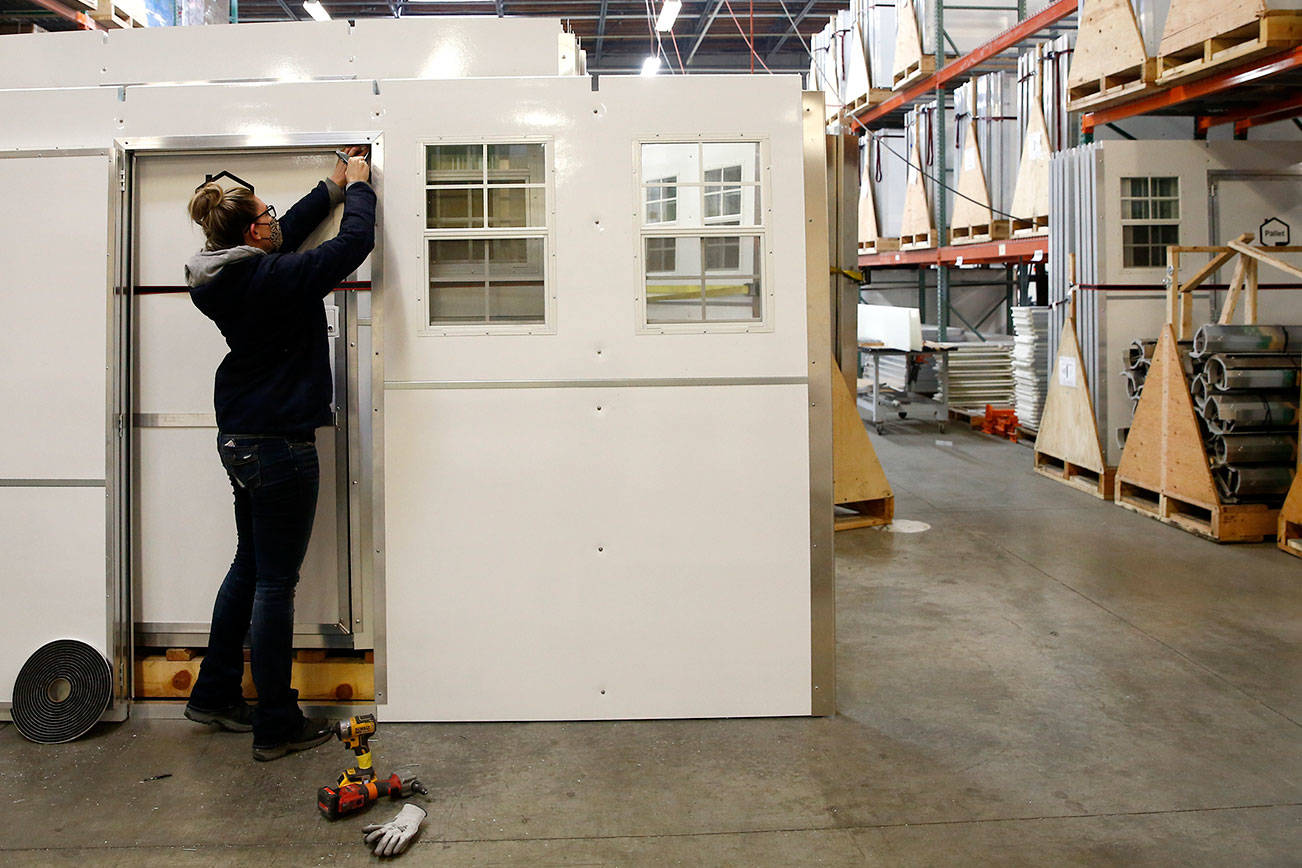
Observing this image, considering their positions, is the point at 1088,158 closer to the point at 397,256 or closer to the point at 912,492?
the point at 912,492

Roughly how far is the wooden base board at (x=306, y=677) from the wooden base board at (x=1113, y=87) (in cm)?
669

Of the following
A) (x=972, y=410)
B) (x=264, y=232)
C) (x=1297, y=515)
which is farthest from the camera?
(x=972, y=410)

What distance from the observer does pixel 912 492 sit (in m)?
8.86

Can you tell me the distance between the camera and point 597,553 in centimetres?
404

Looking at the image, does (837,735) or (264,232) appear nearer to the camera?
(264,232)

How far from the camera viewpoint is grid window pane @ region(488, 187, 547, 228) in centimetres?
395

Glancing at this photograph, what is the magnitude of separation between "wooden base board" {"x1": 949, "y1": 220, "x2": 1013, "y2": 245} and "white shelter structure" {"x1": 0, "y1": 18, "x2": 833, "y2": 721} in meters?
7.92

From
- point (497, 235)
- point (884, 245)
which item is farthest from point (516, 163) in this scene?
point (884, 245)

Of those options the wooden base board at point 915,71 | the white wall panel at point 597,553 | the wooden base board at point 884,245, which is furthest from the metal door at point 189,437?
the wooden base board at point 884,245

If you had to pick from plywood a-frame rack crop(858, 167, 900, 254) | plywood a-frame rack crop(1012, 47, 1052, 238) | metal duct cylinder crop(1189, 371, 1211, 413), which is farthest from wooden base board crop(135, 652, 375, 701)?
plywood a-frame rack crop(858, 167, 900, 254)

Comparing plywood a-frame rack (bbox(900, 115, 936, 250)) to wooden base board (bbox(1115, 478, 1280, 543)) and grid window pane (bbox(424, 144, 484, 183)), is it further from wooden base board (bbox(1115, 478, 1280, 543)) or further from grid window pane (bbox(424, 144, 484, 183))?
grid window pane (bbox(424, 144, 484, 183))

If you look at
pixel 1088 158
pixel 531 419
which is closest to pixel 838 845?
pixel 531 419

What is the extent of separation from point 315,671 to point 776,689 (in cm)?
172

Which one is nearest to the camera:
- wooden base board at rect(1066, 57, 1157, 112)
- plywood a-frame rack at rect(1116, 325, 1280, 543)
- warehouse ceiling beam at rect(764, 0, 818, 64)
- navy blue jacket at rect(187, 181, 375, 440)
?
navy blue jacket at rect(187, 181, 375, 440)
